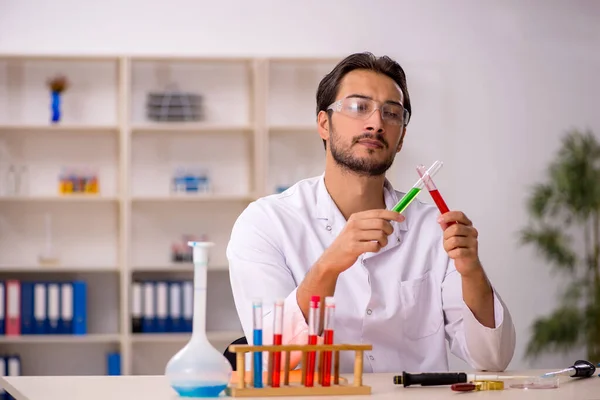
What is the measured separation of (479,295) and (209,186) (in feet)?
10.4

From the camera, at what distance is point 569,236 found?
5.17 m

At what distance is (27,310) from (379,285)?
305cm

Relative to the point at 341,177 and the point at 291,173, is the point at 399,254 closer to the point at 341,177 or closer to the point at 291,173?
the point at 341,177

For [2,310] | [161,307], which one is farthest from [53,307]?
[161,307]

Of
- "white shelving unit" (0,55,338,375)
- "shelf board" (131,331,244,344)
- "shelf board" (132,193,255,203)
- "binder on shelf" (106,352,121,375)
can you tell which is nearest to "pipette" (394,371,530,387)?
"shelf board" (131,331,244,344)

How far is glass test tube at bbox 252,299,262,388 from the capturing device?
149cm

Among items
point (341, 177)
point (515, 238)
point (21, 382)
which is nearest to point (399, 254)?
point (341, 177)

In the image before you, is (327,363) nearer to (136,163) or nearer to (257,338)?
(257,338)

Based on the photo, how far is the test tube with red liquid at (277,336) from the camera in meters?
1.50

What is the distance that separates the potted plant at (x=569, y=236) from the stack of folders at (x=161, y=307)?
6.28 ft

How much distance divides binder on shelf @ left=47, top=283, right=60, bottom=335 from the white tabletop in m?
3.00

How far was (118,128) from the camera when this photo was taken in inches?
186

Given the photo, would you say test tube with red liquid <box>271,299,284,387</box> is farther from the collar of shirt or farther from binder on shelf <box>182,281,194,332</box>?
binder on shelf <box>182,281,194,332</box>

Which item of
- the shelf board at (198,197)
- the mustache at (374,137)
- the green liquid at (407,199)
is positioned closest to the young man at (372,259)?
the mustache at (374,137)
